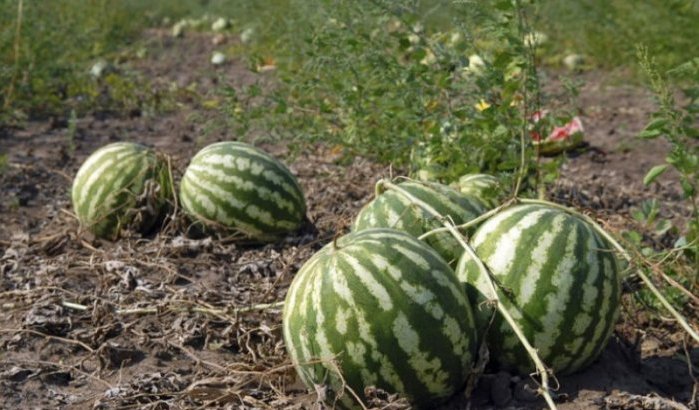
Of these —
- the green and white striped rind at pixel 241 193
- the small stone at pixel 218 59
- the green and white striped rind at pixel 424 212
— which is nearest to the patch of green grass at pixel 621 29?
the green and white striped rind at pixel 424 212

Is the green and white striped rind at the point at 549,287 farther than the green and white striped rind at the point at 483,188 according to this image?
No

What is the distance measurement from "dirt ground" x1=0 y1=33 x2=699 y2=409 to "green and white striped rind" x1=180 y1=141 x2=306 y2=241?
4.3 inches

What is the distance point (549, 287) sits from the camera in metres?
2.63

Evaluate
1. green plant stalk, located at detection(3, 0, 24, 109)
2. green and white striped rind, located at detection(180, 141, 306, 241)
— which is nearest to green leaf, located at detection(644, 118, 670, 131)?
green and white striped rind, located at detection(180, 141, 306, 241)

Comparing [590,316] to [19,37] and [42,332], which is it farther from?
[19,37]

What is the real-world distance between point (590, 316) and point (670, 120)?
76cm

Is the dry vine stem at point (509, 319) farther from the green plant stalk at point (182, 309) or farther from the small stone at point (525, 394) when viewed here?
the green plant stalk at point (182, 309)

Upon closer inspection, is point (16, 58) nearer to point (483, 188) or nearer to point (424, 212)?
point (483, 188)

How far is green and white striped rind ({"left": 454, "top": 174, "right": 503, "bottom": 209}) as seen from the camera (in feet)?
11.5

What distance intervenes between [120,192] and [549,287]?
8.40 feet

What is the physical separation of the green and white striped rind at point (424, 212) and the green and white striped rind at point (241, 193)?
1106 mm

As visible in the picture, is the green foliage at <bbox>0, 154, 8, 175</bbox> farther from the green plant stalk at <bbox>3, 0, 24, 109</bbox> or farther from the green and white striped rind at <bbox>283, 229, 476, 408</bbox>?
the green and white striped rind at <bbox>283, 229, 476, 408</bbox>

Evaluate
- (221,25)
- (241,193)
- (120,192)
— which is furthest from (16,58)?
(221,25)

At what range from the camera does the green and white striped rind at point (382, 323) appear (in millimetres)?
2463
